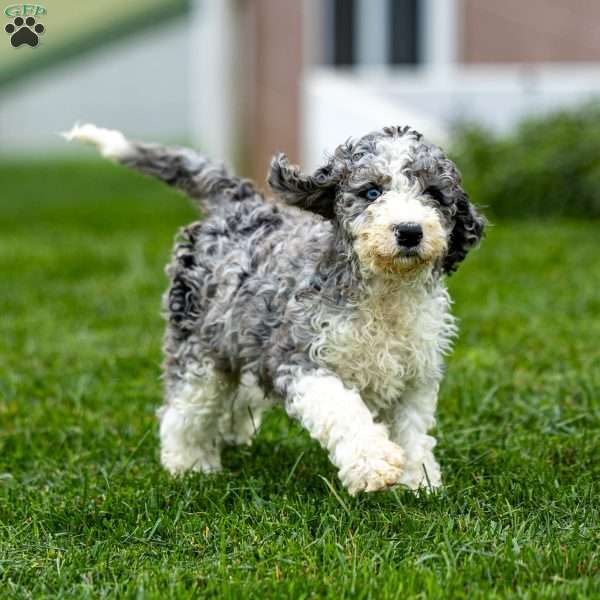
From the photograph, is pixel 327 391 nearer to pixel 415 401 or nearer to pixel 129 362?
pixel 415 401

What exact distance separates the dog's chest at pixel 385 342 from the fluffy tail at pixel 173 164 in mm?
1094

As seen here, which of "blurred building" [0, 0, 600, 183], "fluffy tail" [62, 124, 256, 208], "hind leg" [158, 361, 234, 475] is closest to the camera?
"hind leg" [158, 361, 234, 475]

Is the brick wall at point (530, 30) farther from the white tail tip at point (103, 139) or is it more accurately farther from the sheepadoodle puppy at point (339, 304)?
the sheepadoodle puppy at point (339, 304)

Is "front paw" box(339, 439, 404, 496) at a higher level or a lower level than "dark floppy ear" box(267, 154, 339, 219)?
lower

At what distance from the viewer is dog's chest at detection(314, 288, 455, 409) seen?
4.57 m

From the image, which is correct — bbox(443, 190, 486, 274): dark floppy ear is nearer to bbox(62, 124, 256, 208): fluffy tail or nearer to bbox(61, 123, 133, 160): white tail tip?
bbox(62, 124, 256, 208): fluffy tail

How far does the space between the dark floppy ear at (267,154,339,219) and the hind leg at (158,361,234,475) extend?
924 millimetres

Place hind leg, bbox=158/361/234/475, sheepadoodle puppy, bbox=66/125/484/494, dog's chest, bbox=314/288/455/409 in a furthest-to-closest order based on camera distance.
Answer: hind leg, bbox=158/361/234/475, dog's chest, bbox=314/288/455/409, sheepadoodle puppy, bbox=66/125/484/494

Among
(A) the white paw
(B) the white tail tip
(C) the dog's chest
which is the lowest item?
(A) the white paw

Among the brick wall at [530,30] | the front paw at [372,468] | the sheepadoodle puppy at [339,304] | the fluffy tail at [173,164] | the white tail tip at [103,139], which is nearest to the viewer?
the front paw at [372,468]

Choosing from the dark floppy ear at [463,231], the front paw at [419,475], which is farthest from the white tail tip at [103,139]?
the front paw at [419,475]

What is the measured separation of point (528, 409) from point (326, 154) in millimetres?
1803

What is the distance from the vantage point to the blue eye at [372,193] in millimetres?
4453

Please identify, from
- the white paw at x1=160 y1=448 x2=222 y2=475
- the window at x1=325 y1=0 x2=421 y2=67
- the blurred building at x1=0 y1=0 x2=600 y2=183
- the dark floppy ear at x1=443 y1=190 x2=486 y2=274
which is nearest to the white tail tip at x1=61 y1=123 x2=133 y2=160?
the white paw at x1=160 y1=448 x2=222 y2=475
